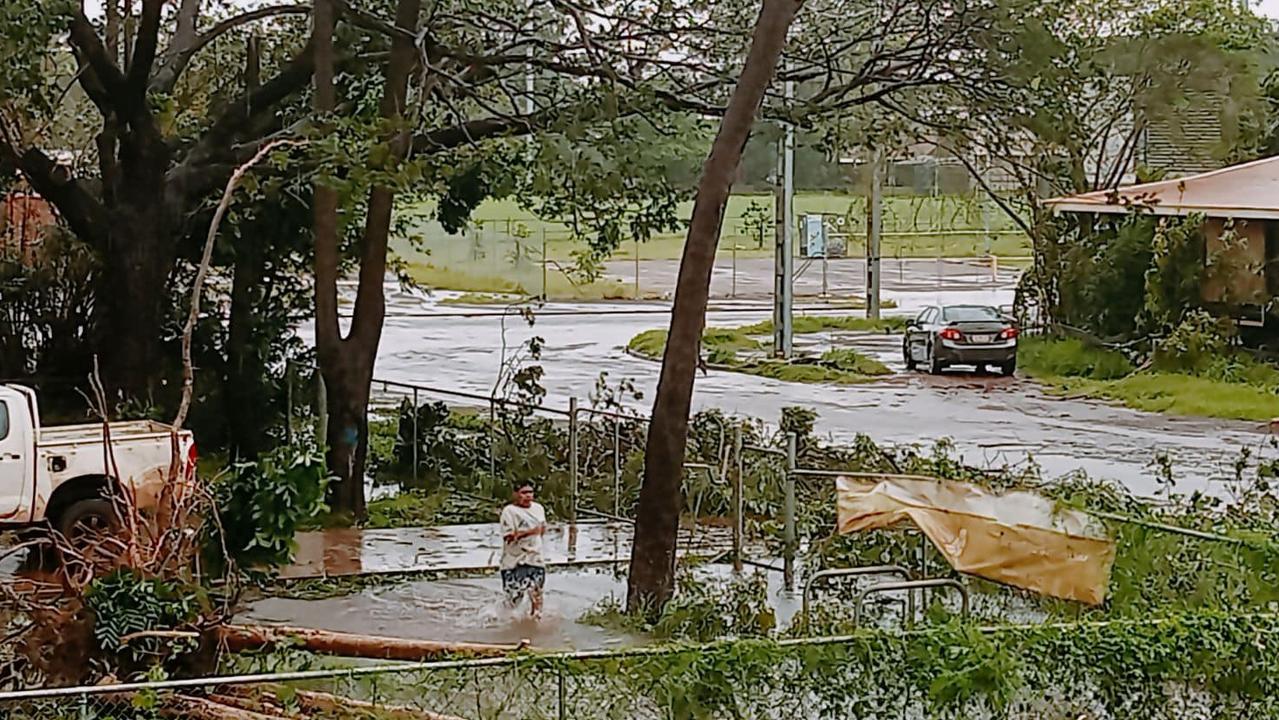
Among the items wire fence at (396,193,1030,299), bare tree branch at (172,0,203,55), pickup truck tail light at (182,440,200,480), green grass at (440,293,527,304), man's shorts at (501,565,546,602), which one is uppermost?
bare tree branch at (172,0,203,55)

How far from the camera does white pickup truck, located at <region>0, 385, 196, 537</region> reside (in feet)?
54.8

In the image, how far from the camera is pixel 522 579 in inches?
630

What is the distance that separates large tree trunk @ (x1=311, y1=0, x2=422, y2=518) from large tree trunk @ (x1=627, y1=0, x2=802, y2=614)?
5.65m

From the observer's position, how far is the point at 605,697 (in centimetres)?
888

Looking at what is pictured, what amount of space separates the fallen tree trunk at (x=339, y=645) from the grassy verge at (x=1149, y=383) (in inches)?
767

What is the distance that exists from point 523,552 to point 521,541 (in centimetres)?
10

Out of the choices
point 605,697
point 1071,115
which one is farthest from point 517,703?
point 1071,115

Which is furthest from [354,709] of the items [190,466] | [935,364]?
[935,364]

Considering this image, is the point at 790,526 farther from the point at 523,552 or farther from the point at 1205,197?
the point at 1205,197

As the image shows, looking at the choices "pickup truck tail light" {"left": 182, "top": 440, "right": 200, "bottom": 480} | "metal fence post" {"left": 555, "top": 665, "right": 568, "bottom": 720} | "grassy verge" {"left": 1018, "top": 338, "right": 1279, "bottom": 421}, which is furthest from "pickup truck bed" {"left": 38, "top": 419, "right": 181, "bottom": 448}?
"grassy verge" {"left": 1018, "top": 338, "right": 1279, "bottom": 421}

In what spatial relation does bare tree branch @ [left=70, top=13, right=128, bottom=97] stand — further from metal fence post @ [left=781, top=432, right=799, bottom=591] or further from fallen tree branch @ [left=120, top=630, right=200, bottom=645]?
fallen tree branch @ [left=120, top=630, right=200, bottom=645]

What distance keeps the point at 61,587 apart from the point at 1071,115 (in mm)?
13994

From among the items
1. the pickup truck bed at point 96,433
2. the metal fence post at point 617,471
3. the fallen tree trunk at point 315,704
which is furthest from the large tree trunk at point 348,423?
the fallen tree trunk at point 315,704

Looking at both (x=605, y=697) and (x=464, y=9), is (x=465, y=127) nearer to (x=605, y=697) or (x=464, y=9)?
(x=464, y=9)
